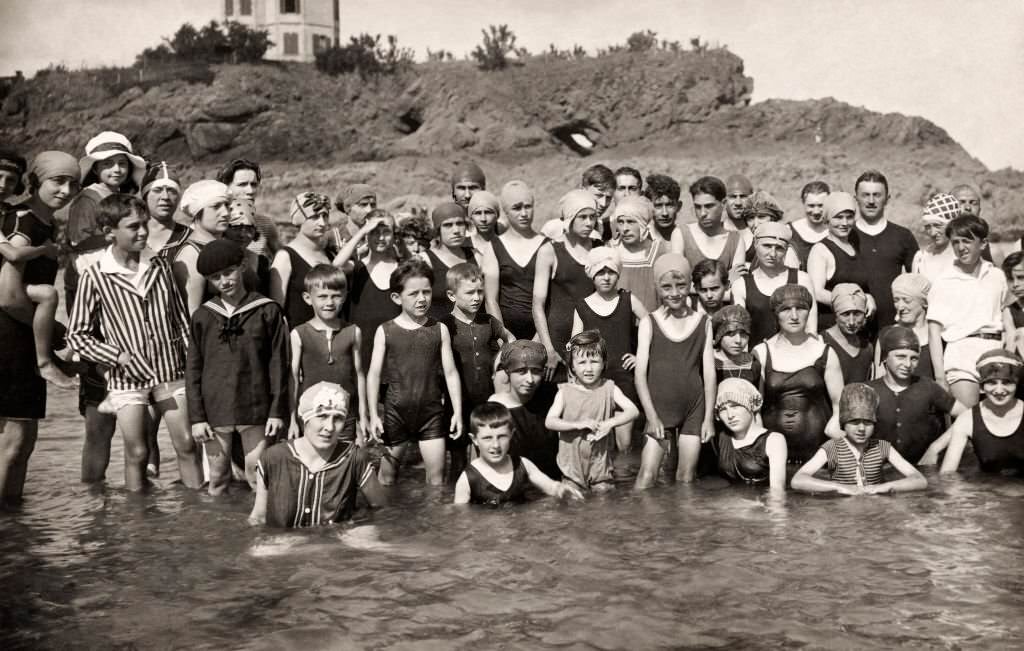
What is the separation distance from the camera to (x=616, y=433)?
8.73 metres

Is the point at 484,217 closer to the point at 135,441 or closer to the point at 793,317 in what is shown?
the point at 793,317

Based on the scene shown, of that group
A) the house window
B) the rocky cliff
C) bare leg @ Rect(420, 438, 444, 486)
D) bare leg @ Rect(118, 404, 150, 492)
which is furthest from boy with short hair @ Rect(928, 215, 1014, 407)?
the house window

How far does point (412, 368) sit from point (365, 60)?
39876mm

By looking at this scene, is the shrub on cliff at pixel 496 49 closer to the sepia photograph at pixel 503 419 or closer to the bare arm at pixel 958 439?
the sepia photograph at pixel 503 419

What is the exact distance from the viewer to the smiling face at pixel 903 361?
7625mm

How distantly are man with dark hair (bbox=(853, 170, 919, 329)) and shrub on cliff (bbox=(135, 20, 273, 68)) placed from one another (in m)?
40.0

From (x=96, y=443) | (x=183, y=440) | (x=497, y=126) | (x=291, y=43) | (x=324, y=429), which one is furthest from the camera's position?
(x=291, y=43)

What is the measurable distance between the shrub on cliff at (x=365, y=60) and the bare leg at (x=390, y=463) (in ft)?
128

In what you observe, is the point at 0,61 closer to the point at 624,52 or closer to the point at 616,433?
the point at 616,433

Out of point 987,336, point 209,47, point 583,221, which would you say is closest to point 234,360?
point 583,221

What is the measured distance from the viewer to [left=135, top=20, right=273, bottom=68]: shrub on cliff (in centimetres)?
4506

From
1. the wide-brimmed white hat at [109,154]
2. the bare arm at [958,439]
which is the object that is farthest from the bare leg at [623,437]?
the wide-brimmed white hat at [109,154]

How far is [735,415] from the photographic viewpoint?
7.32m

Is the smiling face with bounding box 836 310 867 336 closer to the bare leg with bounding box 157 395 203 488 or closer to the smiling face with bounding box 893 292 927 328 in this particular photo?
the smiling face with bounding box 893 292 927 328
